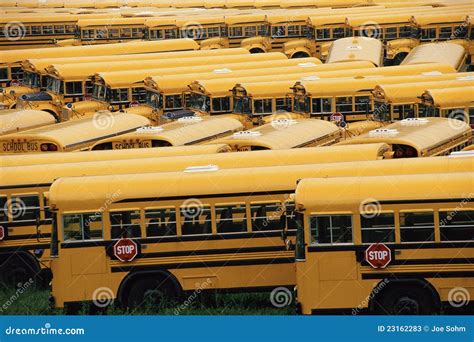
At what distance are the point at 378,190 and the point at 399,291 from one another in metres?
1.38

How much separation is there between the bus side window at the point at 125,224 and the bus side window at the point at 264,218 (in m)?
1.65

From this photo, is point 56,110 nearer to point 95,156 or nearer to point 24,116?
point 24,116

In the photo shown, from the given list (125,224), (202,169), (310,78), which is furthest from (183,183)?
(310,78)

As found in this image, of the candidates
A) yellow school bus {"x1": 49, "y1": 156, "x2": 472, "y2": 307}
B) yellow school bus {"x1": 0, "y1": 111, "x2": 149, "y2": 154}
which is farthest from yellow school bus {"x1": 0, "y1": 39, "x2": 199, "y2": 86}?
yellow school bus {"x1": 49, "y1": 156, "x2": 472, "y2": 307}

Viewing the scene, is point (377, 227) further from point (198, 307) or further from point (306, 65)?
point (306, 65)

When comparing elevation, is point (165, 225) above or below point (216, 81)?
below

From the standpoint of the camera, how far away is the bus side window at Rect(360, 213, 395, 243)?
667 inches

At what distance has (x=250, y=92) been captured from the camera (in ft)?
112

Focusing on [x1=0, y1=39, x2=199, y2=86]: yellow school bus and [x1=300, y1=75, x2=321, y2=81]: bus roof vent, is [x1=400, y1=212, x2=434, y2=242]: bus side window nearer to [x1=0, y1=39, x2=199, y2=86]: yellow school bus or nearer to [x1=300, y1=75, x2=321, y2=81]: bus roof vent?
[x1=300, y1=75, x2=321, y2=81]: bus roof vent

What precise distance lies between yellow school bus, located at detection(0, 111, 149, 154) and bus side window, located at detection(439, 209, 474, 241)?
1226 centimetres

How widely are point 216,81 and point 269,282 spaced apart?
17372mm

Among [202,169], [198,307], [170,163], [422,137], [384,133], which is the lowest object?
[198,307]

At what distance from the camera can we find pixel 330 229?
1711 cm

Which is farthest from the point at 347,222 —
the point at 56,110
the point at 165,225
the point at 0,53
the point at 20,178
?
the point at 0,53
